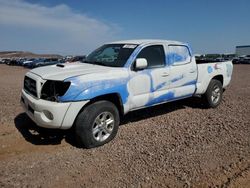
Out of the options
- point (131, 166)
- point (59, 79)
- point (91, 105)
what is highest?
point (59, 79)

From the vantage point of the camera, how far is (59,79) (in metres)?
3.90

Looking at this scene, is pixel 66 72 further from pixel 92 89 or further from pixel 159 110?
pixel 159 110

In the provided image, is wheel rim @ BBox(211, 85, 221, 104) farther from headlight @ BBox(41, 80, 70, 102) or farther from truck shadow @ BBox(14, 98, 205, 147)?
headlight @ BBox(41, 80, 70, 102)

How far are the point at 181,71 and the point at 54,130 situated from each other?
118 inches

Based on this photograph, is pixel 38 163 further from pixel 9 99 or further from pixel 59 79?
pixel 9 99

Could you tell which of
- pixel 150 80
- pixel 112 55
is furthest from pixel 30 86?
pixel 150 80

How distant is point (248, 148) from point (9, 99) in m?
6.91

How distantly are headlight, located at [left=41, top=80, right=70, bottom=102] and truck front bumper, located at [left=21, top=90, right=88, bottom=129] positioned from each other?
9 cm

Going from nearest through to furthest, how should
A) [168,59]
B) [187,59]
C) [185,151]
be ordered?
1. [185,151]
2. [168,59]
3. [187,59]

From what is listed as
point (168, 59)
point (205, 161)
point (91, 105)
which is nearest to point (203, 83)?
point (168, 59)

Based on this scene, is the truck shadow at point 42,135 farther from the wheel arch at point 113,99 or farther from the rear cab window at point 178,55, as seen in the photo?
the rear cab window at point 178,55

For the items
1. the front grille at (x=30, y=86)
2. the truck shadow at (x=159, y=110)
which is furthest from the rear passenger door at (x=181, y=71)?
the front grille at (x=30, y=86)

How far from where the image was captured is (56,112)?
3852 mm

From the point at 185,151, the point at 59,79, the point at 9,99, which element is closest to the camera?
the point at 59,79
